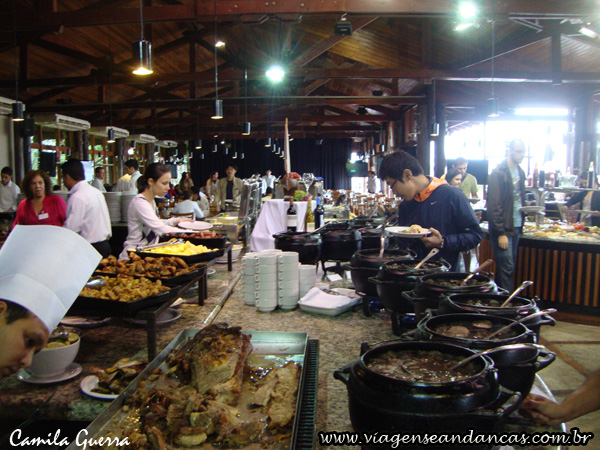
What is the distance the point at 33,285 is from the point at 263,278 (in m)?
1.46

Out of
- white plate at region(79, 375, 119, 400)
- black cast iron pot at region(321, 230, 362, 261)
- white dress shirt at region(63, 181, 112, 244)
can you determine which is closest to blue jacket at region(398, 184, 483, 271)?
black cast iron pot at region(321, 230, 362, 261)

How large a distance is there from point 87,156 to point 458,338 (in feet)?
51.3

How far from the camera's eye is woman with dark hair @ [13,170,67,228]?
A: 15.1 ft

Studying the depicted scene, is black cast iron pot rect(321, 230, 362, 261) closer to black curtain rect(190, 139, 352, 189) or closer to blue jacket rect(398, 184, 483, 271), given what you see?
blue jacket rect(398, 184, 483, 271)

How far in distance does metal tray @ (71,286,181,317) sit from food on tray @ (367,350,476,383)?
109 cm

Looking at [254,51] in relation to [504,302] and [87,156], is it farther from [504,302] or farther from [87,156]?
[504,302]

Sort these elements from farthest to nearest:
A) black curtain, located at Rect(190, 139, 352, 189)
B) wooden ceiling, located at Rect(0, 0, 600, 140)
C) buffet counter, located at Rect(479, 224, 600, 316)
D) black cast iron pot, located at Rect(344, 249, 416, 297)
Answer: black curtain, located at Rect(190, 139, 352, 189), wooden ceiling, located at Rect(0, 0, 600, 140), buffet counter, located at Rect(479, 224, 600, 316), black cast iron pot, located at Rect(344, 249, 416, 297)

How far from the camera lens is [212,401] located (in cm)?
133

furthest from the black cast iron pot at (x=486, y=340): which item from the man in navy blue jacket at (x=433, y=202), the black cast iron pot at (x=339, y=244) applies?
the black cast iron pot at (x=339, y=244)

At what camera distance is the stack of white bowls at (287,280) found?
2.42 m

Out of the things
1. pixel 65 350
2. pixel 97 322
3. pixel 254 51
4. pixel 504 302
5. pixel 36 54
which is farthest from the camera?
pixel 254 51

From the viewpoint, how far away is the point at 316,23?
11.0m

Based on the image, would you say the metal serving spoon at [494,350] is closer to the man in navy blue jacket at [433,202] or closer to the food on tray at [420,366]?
the food on tray at [420,366]

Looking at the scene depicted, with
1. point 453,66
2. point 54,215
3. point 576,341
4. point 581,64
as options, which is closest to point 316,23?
point 453,66
